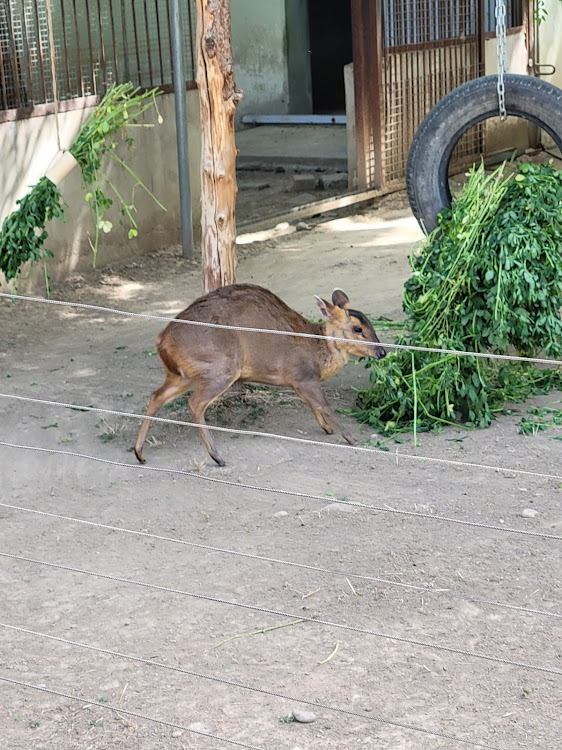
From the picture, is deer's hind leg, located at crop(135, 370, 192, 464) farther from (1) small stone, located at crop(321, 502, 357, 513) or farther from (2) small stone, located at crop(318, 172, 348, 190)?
(2) small stone, located at crop(318, 172, 348, 190)

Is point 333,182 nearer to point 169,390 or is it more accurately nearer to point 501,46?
point 501,46

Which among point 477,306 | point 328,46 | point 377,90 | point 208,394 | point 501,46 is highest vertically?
point 328,46

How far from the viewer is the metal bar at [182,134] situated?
9.46 metres

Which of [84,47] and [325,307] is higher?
[84,47]

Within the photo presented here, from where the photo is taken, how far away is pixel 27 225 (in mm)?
7246

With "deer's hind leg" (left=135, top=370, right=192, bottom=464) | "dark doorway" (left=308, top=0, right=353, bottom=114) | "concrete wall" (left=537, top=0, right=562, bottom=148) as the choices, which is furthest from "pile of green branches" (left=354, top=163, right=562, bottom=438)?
"dark doorway" (left=308, top=0, right=353, bottom=114)

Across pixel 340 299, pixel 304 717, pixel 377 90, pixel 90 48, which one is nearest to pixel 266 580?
pixel 304 717

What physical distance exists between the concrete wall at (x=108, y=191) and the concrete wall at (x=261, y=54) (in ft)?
18.3

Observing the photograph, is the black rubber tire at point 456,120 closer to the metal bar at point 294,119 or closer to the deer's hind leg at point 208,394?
the deer's hind leg at point 208,394

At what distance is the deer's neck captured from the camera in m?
6.06

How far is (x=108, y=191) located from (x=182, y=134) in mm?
869

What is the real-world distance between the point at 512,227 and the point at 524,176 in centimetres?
46

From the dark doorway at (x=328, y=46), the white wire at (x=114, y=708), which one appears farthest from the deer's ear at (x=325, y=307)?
the dark doorway at (x=328, y=46)

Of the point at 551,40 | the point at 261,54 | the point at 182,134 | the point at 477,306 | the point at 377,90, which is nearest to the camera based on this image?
the point at 477,306
